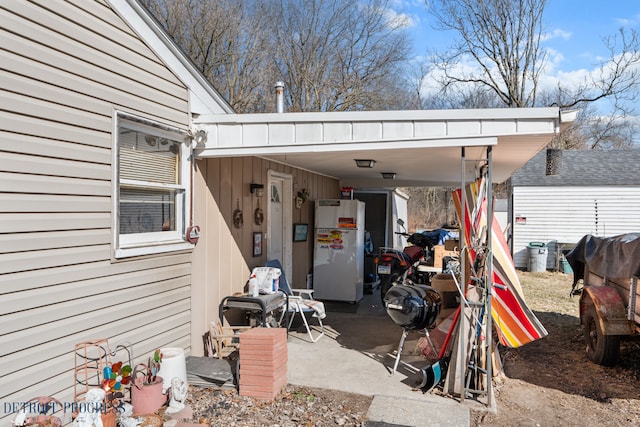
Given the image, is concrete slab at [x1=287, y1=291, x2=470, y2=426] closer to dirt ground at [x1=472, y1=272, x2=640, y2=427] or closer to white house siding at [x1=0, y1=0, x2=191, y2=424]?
dirt ground at [x1=472, y1=272, x2=640, y2=427]

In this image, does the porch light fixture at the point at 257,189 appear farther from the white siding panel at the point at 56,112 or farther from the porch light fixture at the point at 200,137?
the white siding panel at the point at 56,112

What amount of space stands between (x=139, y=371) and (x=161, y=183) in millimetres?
1546

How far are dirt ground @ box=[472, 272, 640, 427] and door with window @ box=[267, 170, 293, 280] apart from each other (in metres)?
3.21

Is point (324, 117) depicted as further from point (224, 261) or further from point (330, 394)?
point (330, 394)

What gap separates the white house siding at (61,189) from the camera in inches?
104

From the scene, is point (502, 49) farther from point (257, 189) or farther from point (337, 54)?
point (257, 189)

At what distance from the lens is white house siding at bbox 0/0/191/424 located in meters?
2.64

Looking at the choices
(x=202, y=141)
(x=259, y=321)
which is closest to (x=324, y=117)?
(x=202, y=141)

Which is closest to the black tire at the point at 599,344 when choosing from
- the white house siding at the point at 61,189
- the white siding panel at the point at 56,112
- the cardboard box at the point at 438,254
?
the cardboard box at the point at 438,254

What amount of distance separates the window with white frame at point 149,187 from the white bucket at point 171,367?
0.83 meters

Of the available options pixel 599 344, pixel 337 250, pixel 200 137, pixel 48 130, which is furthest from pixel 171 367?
pixel 337 250

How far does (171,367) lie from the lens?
142 inches

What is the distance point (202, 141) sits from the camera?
4.36 m

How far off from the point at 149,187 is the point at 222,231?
124 cm
